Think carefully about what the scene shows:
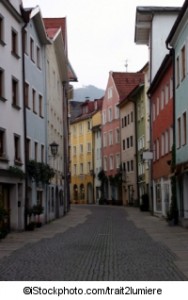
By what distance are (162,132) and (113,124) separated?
39710 millimetres

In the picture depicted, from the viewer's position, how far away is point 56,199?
45344 mm

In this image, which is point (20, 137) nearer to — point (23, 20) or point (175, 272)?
point (23, 20)

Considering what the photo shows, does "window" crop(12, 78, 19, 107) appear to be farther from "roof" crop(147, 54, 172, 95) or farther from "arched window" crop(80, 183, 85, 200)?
"arched window" crop(80, 183, 85, 200)

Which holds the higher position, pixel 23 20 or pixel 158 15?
pixel 158 15

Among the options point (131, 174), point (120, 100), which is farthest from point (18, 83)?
point (120, 100)

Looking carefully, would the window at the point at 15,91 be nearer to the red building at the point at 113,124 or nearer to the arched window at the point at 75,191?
the red building at the point at 113,124

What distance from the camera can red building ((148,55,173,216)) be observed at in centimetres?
3591

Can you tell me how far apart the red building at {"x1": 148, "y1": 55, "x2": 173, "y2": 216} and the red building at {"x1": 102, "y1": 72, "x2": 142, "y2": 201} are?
29.9 metres

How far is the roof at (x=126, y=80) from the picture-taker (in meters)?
77.9

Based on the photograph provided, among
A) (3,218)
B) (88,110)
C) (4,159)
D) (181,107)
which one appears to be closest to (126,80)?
(88,110)

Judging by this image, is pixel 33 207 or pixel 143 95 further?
pixel 143 95

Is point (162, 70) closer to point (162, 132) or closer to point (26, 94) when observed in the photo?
point (162, 132)

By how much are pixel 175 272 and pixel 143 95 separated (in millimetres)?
45502

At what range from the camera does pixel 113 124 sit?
3113 inches
